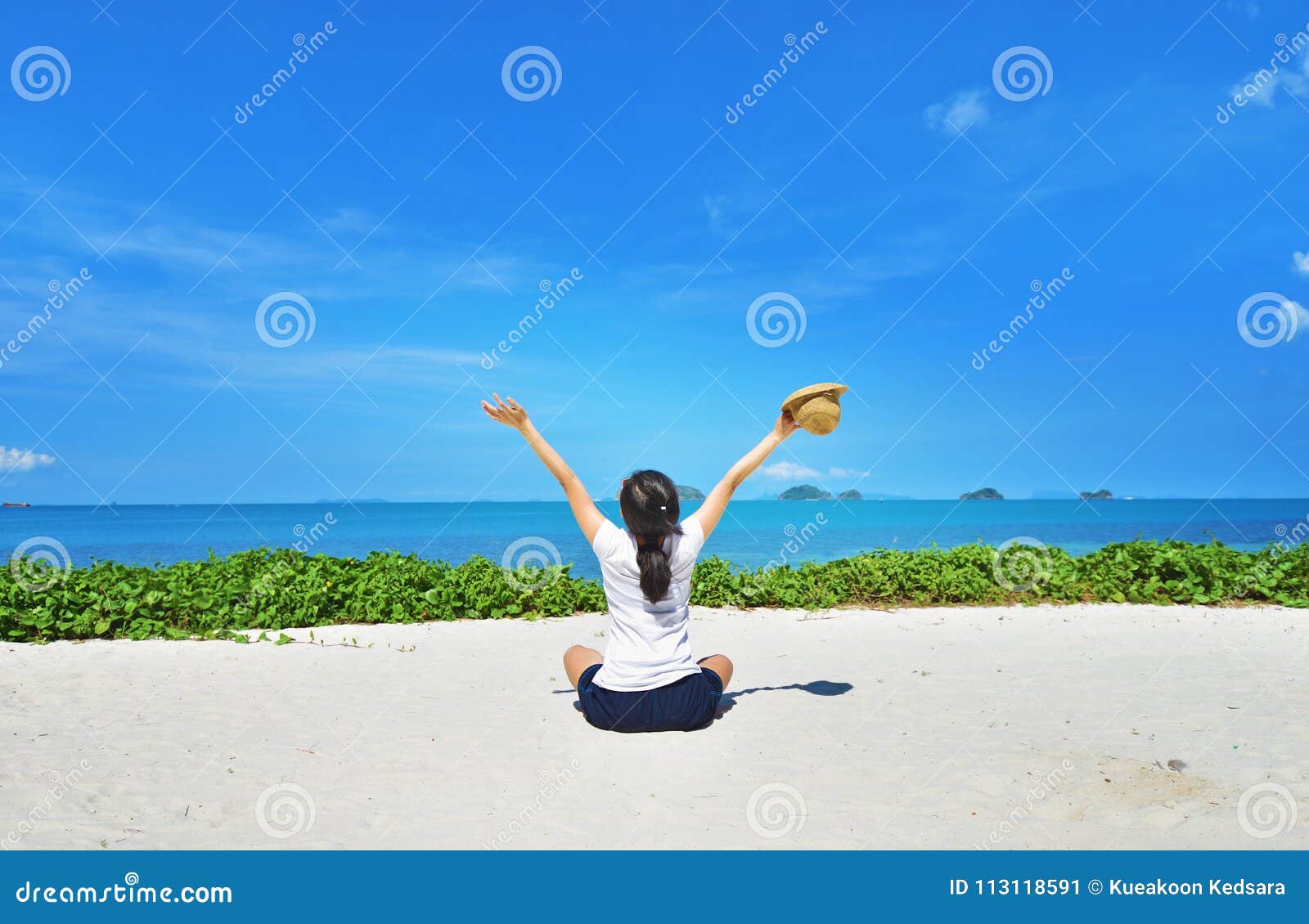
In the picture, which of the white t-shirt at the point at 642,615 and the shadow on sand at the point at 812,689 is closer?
the white t-shirt at the point at 642,615

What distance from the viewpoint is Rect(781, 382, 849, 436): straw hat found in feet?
16.8

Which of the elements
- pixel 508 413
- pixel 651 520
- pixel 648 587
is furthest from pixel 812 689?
pixel 508 413

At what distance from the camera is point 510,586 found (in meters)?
10.4

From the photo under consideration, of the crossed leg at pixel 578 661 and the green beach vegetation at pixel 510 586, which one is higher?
the green beach vegetation at pixel 510 586

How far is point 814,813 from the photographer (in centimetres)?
415

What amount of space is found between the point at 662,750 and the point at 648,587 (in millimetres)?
973

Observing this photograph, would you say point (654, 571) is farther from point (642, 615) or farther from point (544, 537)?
point (544, 537)

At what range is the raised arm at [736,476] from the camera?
5.18m

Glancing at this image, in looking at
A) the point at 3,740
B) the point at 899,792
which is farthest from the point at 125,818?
the point at 899,792

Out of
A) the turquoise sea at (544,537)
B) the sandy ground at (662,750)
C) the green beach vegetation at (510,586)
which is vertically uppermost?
the turquoise sea at (544,537)

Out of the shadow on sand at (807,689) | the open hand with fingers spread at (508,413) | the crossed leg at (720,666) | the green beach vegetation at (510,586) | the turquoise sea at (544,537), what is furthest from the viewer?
the turquoise sea at (544,537)

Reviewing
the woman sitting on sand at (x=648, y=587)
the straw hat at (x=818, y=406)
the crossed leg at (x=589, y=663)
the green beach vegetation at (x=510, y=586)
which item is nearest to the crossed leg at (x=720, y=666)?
the crossed leg at (x=589, y=663)

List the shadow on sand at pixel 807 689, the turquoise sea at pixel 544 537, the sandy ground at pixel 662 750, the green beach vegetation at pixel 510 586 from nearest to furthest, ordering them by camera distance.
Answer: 1. the sandy ground at pixel 662 750
2. the shadow on sand at pixel 807 689
3. the green beach vegetation at pixel 510 586
4. the turquoise sea at pixel 544 537

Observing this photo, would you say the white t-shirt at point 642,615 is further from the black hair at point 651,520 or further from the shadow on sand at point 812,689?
the shadow on sand at point 812,689
